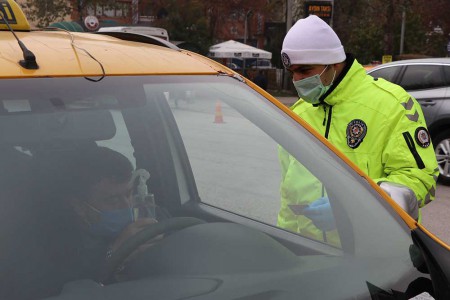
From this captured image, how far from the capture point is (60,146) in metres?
1.57

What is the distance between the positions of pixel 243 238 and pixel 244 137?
1.55 feet

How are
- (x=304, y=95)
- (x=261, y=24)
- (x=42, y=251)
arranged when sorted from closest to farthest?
(x=42, y=251) < (x=304, y=95) < (x=261, y=24)

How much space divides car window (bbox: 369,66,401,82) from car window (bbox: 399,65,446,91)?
144 mm

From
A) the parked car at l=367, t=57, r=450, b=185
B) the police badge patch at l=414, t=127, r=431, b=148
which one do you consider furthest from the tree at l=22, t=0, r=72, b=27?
the police badge patch at l=414, t=127, r=431, b=148

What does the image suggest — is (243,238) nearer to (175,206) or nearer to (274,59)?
(175,206)

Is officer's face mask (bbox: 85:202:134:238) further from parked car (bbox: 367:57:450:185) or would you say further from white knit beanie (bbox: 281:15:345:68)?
parked car (bbox: 367:57:450:185)

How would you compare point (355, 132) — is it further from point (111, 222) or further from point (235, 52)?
point (235, 52)

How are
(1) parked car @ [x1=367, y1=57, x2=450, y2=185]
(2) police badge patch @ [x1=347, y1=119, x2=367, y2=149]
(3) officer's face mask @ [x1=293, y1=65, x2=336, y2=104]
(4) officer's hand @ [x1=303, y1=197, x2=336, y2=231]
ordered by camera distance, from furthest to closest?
(1) parked car @ [x1=367, y1=57, x2=450, y2=185], (3) officer's face mask @ [x1=293, y1=65, x2=336, y2=104], (2) police badge patch @ [x1=347, y1=119, x2=367, y2=149], (4) officer's hand @ [x1=303, y1=197, x2=336, y2=231]

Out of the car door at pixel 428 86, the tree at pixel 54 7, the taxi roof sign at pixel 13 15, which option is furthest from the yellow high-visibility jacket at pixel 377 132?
the tree at pixel 54 7

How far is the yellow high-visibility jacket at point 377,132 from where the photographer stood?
2309mm

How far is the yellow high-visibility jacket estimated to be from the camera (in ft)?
7.57

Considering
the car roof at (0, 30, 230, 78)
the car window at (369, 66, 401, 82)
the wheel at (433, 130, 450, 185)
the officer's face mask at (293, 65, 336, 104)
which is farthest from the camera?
the car window at (369, 66, 401, 82)

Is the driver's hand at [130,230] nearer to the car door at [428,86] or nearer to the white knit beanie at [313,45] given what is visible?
the white knit beanie at [313,45]

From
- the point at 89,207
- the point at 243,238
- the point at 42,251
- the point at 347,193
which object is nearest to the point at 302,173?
the point at 347,193
